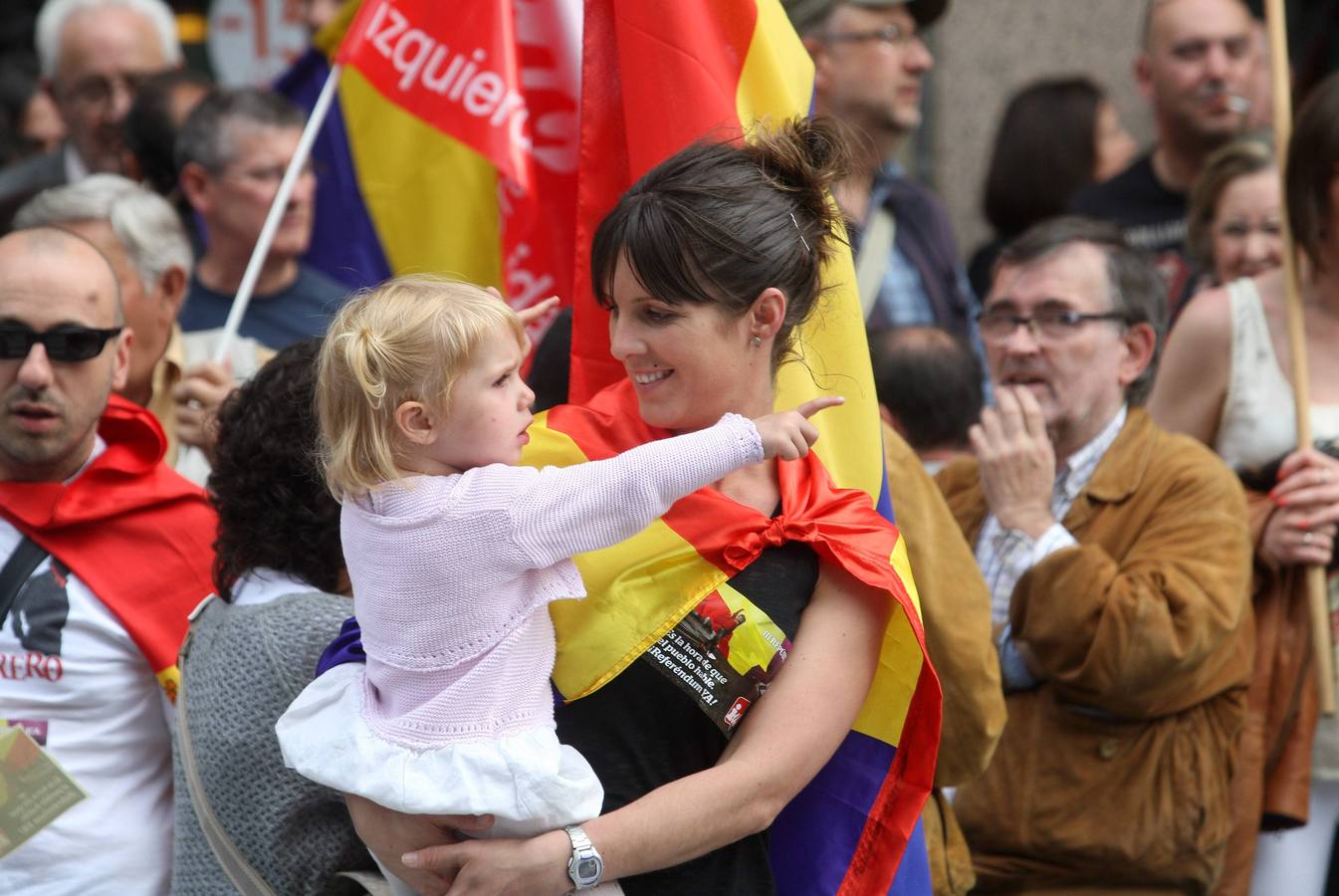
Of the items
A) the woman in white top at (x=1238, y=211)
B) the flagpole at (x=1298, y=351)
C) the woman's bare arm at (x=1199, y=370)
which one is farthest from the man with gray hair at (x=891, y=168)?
the flagpole at (x=1298, y=351)

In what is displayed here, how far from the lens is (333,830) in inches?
110

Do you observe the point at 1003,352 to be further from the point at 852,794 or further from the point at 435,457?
the point at 435,457

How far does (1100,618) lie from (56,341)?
2123 millimetres

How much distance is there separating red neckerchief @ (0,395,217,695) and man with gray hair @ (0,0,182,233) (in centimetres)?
304

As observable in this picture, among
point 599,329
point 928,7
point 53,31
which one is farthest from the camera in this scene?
point 53,31

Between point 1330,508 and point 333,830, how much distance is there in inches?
93.1

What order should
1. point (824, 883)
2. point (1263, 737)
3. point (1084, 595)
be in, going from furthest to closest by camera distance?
→ point (1263, 737) < point (1084, 595) < point (824, 883)

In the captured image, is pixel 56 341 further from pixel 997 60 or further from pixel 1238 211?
pixel 997 60

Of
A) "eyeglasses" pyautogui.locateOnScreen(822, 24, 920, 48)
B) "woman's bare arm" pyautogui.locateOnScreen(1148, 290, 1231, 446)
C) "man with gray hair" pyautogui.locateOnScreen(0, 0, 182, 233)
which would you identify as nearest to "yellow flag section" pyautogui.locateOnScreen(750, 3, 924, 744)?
"woman's bare arm" pyautogui.locateOnScreen(1148, 290, 1231, 446)

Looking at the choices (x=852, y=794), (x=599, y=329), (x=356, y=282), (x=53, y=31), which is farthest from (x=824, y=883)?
(x=53, y=31)

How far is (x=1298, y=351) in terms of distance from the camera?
4.06 meters

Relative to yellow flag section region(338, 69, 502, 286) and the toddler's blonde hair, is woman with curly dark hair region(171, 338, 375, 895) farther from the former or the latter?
yellow flag section region(338, 69, 502, 286)

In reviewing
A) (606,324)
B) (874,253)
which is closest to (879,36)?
(874,253)

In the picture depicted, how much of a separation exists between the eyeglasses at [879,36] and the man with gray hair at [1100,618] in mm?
2062
